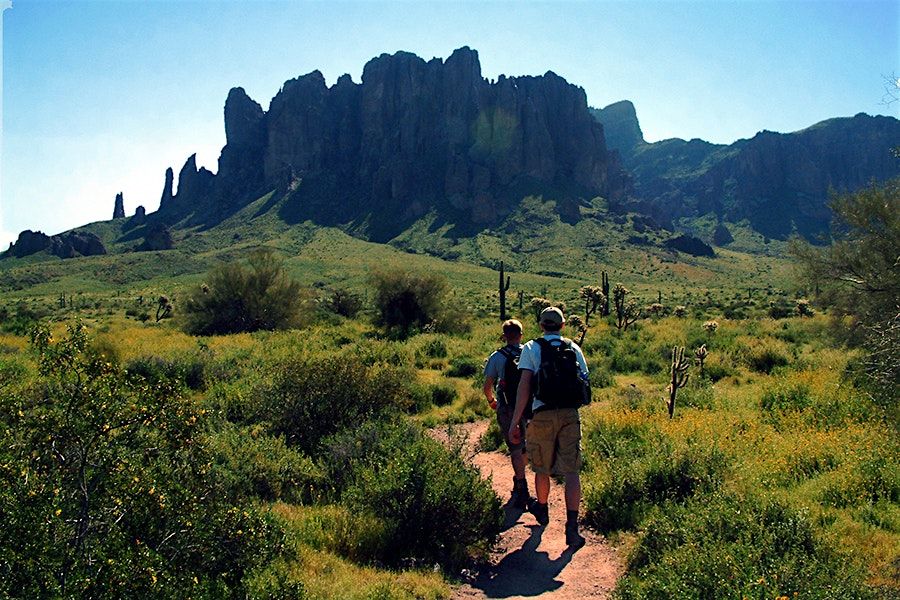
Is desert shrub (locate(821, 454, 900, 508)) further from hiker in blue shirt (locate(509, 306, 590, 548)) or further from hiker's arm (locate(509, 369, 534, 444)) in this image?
hiker's arm (locate(509, 369, 534, 444))

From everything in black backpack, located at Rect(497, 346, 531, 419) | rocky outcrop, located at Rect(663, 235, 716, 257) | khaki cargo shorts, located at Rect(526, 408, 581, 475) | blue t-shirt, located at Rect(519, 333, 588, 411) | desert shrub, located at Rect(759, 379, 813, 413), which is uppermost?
rocky outcrop, located at Rect(663, 235, 716, 257)

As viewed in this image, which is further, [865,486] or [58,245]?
[58,245]

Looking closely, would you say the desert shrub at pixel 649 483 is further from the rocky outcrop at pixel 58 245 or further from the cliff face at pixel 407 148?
the rocky outcrop at pixel 58 245

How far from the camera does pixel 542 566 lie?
5855 mm

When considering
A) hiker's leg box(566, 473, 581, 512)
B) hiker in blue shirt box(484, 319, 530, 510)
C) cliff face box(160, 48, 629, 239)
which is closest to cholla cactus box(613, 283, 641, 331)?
hiker in blue shirt box(484, 319, 530, 510)

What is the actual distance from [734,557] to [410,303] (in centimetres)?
2572

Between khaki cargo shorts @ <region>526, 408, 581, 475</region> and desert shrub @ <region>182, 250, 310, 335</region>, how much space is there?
80.9ft

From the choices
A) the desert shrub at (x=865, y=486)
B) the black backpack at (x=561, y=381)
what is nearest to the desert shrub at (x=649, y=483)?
the desert shrub at (x=865, y=486)

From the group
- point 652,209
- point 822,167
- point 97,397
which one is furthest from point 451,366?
point 822,167

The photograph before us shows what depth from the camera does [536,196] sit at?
126562 mm

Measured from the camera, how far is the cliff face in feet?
436

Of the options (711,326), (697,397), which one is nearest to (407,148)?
(711,326)

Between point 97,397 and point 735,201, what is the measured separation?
196551 millimetres

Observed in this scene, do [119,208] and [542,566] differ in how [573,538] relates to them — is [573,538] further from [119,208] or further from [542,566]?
[119,208]
